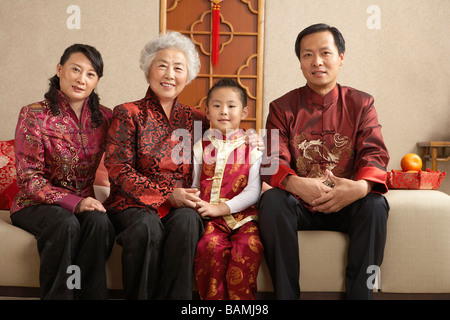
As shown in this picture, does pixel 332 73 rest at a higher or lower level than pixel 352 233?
higher

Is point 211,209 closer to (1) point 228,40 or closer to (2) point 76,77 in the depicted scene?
(2) point 76,77

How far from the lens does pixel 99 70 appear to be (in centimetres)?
189

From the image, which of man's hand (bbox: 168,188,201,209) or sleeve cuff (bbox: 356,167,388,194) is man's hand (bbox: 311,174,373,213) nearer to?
sleeve cuff (bbox: 356,167,388,194)

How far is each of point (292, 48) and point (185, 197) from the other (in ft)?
8.27

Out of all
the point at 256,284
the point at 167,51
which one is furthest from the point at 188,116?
the point at 256,284

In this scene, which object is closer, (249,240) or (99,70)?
(249,240)

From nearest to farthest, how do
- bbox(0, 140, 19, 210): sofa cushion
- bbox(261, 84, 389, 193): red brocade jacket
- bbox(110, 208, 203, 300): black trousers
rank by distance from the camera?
bbox(110, 208, 203, 300): black trousers, bbox(261, 84, 389, 193): red brocade jacket, bbox(0, 140, 19, 210): sofa cushion

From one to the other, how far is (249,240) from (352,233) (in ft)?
1.30

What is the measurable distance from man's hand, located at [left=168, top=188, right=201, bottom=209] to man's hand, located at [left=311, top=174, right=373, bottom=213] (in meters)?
0.47

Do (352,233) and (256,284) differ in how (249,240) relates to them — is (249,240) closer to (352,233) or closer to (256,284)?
(256,284)

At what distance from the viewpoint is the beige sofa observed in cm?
163

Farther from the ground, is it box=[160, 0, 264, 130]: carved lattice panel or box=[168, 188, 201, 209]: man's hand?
box=[160, 0, 264, 130]: carved lattice panel

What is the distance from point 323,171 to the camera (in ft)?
6.01

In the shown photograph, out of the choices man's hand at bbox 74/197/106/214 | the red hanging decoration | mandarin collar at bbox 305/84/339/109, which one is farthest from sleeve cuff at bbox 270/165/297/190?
the red hanging decoration
